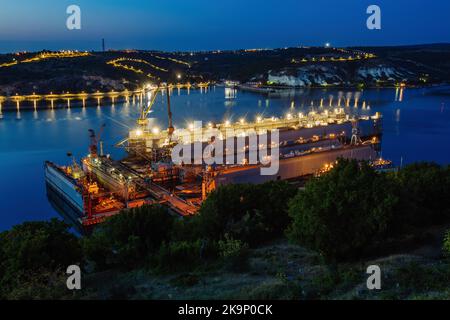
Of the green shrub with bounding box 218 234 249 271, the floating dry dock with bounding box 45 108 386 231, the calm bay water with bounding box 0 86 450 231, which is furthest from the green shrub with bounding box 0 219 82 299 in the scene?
the calm bay water with bounding box 0 86 450 231

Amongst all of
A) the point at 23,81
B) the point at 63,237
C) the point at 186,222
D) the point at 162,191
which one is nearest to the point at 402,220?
the point at 186,222

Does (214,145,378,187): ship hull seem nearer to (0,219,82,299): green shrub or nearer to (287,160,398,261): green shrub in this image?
(287,160,398,261): green shrub

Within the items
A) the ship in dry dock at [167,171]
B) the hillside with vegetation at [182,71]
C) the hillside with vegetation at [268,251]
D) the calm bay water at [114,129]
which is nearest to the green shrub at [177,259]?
the hillside with vegetation at [268,251]

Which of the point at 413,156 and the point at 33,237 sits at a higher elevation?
the point at 33,237

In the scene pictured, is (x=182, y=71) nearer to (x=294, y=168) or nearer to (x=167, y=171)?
(x=294, y=168)

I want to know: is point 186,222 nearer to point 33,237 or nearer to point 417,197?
point 33,237

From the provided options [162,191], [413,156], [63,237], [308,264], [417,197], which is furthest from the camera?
[413,156]

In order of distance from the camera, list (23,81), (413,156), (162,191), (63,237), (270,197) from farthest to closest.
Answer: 1. (23,81)
2. (413,156)
3. (162,191)
4. (270,197)
5. (63,237)
